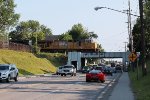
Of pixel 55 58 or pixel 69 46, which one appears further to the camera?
pixel 69 46

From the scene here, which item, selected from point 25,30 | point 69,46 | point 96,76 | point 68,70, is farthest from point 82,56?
point 96,76

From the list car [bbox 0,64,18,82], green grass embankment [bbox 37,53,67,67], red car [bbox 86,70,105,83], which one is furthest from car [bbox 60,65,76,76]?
green grass embankment [bbox 37,53,67,67]

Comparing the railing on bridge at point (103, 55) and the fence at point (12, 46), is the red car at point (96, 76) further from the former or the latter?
the railing on bridge at point (103, 55)

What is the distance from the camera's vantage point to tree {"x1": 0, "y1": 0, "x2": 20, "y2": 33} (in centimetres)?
10788

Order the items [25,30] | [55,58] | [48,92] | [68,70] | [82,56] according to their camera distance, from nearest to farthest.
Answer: [48,92] → [68,70] → [55,58] → [82,56] → [25,30]

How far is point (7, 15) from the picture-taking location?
109000mm

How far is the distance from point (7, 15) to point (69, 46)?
110 feet

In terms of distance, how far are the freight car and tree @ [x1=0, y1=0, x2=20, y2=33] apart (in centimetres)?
3055

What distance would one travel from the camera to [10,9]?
109 meters

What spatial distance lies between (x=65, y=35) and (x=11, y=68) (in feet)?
440

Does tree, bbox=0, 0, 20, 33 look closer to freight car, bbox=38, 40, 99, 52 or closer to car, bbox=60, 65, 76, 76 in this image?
freight car, bbox=38, 40, 99, 52

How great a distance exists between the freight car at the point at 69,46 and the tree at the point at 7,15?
30.6 meters

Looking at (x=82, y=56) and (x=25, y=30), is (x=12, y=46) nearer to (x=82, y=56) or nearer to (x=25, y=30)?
(x=82, y=56)

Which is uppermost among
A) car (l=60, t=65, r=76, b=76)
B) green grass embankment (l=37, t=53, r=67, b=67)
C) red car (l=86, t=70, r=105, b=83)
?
green grass embankment (l=37, t=53, r=67, b=67)
